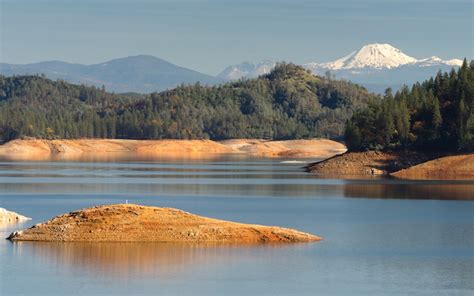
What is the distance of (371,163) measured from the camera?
118562 mm

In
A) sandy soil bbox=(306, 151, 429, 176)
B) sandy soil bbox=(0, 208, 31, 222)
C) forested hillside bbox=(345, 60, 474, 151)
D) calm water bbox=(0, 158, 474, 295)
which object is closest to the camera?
calm water bbox=(0, 158, 474, 295)

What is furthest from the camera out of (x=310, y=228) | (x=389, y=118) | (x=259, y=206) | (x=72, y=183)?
(x=389, y=118)

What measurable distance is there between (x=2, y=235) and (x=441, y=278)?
18.7 metres

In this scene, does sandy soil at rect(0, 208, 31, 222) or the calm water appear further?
sandy soil at rect(0, 208, 31, 222)

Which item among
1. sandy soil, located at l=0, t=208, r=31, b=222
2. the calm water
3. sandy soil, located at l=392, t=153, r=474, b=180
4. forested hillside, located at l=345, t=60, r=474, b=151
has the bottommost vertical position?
the calm water

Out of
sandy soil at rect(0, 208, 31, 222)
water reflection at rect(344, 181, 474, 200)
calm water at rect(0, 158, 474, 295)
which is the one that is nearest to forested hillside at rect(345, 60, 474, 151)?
water reflection at rect(344, 181, 474, 200)

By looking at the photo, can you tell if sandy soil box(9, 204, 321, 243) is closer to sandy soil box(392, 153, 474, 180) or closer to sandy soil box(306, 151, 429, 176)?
sandy soil box(392, 153, 474, 180)

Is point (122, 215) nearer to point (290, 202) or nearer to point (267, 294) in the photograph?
Result: point (267, 294)

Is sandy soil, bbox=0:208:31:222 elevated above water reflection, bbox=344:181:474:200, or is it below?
below

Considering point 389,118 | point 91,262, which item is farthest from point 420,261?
point 389,118

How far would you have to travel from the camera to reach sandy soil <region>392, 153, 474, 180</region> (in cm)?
11002

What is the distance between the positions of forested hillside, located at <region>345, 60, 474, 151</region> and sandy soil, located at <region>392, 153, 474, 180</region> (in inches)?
93.2

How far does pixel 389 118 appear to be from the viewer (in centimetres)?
12206

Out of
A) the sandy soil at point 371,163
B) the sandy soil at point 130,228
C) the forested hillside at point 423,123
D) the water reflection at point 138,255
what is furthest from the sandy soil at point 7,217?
the forested hillside at point 423,123
